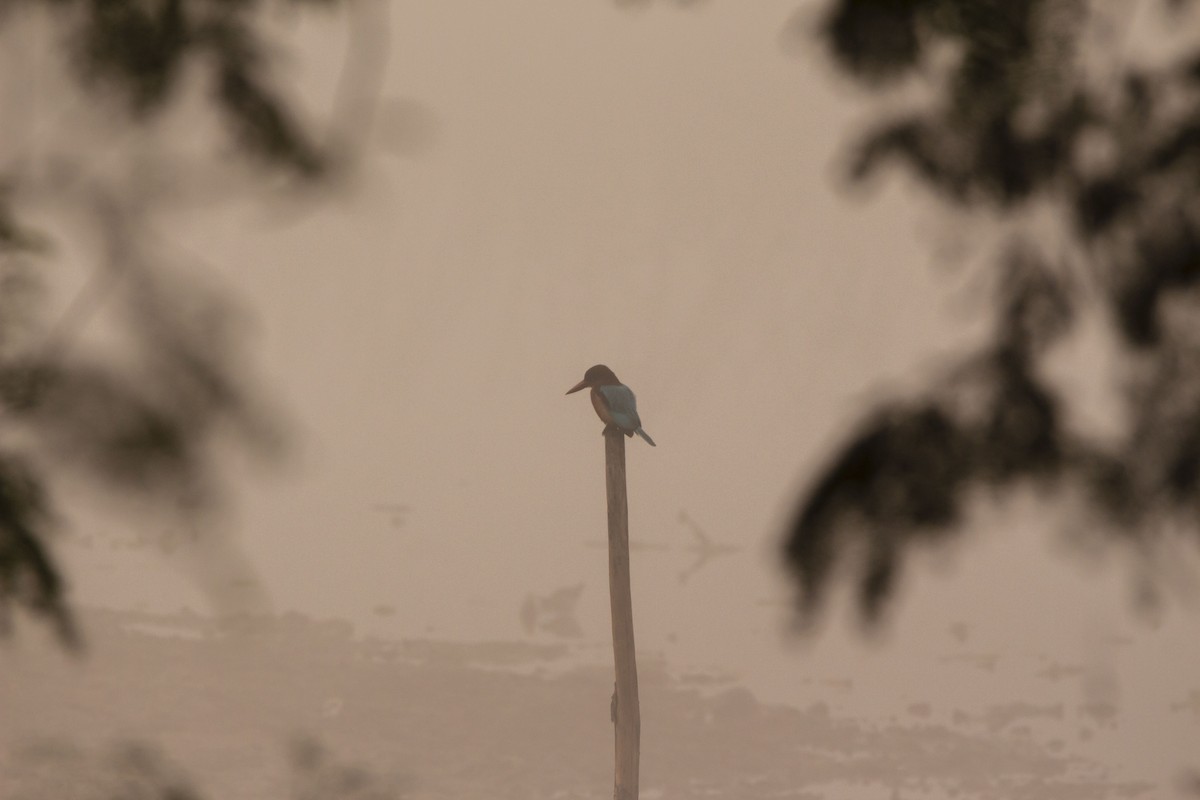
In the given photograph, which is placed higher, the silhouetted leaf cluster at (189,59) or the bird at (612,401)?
the bird at (612,401)

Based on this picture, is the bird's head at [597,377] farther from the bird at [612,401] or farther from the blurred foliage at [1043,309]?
the blurred foliage at [1043,309]

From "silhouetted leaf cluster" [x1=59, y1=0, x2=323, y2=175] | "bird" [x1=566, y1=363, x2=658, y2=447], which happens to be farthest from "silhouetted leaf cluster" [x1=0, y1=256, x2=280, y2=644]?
"bird" [x1=566, y1=363, x2=658, y2=447]

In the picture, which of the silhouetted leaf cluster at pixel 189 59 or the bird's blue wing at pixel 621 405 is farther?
the bird's blue wing at pixel 621 405

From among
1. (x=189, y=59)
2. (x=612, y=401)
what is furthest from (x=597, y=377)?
(x=189, y=59)

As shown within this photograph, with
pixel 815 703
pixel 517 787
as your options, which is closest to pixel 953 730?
pixel 815 703

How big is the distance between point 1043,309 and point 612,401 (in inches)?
299

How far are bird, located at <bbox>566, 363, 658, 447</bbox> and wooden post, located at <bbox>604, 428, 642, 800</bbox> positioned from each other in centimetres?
8

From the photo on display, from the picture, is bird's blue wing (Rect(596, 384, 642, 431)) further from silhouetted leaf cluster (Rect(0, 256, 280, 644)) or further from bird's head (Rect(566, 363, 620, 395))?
silhouetted leaf cluster (Rect(0, 256, 280, 644))

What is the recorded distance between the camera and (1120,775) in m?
27.7

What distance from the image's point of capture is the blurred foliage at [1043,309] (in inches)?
75.5

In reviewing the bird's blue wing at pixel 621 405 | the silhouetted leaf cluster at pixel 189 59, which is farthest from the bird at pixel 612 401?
the silhouetted leaf cluster at pixel 189 59

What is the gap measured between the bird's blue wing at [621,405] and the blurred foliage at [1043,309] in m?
7.44

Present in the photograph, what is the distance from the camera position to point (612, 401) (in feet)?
31.3

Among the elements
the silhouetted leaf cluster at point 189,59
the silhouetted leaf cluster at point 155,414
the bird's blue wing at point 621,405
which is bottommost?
the silhouetted leaf cluster at point 155,414
